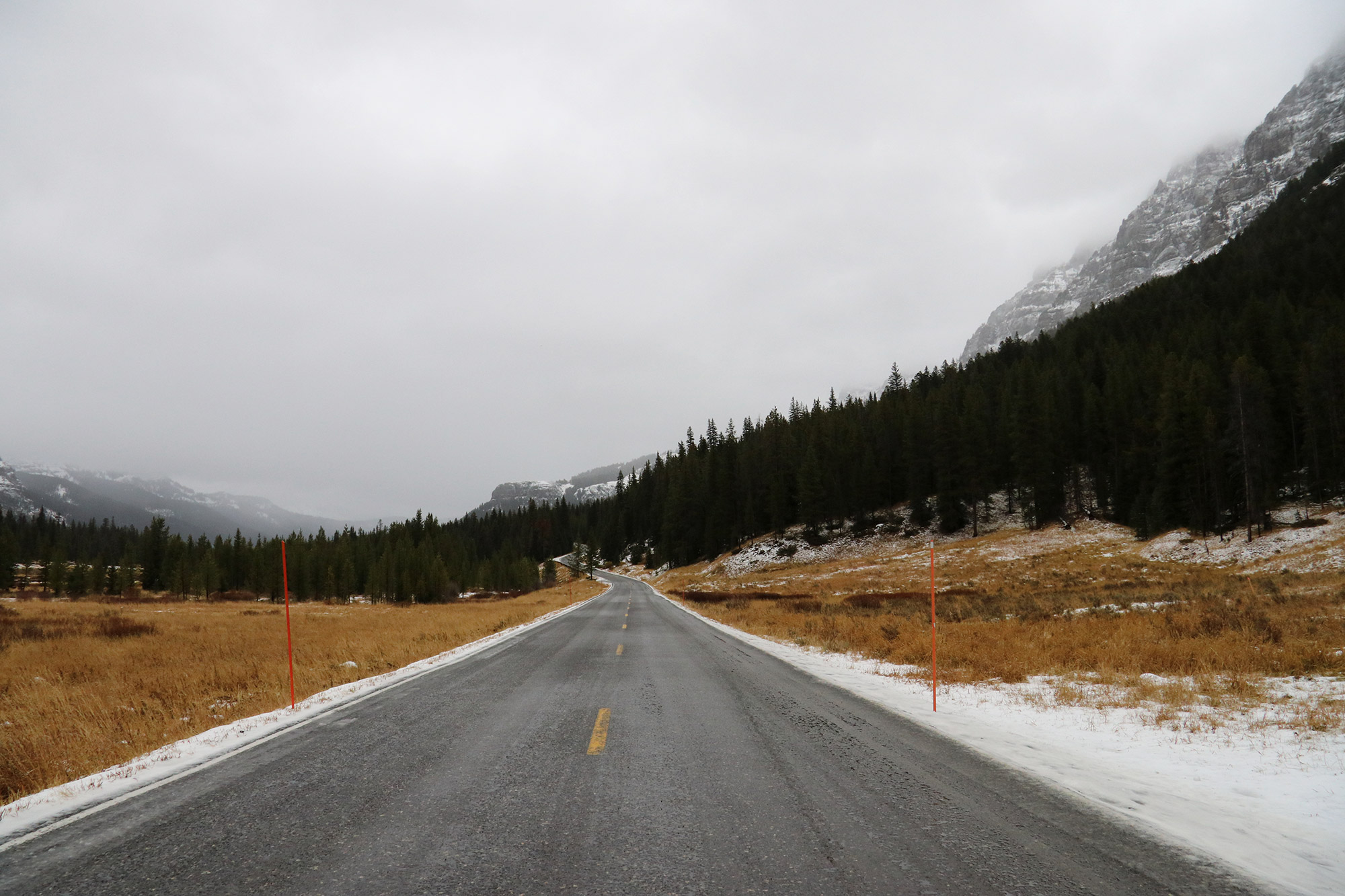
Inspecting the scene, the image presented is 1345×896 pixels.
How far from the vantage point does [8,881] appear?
3881 mm

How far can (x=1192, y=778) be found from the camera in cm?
637

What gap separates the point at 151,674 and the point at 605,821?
673 inches

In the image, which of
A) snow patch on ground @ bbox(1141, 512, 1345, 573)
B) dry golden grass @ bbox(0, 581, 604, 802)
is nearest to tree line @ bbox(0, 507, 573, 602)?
dry golden grass @ bbox(0, 581, 604, 802)

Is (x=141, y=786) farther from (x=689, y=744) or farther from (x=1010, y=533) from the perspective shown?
(x=1010, y=533)

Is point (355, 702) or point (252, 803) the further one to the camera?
point (355, 702)

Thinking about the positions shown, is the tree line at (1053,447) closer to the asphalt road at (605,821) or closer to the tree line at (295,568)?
the tree line at (295,568)

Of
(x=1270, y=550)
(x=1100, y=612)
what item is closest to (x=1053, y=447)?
(x=1270, y=550)

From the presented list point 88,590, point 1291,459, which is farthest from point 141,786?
point 88,590

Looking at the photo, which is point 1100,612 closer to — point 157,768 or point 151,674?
point 157,768

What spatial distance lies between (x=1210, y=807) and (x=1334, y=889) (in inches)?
69.0

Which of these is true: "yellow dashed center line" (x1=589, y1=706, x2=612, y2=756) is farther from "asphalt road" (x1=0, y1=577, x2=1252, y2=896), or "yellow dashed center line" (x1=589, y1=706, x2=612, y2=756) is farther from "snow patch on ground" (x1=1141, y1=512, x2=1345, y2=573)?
"snow patch on ground" (x1=1141, y1=512, x2=1345, y2=573)

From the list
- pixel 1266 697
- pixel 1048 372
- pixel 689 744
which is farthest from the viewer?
pixel 1048 372

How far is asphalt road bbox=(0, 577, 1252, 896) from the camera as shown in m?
3.84

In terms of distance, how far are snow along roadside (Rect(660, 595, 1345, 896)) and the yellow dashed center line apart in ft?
14.3
